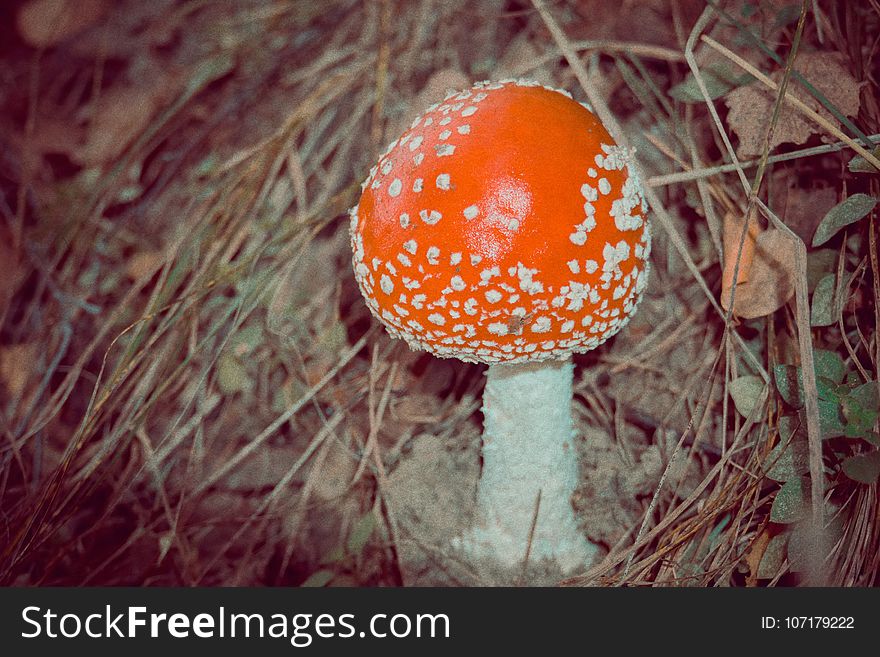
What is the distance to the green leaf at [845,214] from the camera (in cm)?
169

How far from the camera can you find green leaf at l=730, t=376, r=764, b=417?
6.16ft

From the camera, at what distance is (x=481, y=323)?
63.6 inches

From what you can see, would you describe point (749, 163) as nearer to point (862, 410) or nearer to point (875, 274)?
point (875, 274)

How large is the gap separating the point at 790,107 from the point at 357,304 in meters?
1.59

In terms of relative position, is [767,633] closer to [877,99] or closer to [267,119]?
[877,99]

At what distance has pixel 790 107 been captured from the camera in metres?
1.87

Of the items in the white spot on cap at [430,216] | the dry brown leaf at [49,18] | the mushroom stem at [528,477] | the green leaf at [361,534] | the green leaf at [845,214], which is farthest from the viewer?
the dry brown leaf at [49,18]

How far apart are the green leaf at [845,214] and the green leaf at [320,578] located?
1.72 meters

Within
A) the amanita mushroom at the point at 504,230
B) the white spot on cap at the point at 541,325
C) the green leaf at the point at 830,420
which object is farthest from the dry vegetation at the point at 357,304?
the white spot on cap at the point at 541,325

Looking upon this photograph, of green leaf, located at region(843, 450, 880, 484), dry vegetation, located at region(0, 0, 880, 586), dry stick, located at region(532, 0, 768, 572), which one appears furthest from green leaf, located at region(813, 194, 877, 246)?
green leaf, located at region(843, 450, 880, 484)

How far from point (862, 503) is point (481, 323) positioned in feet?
3.22

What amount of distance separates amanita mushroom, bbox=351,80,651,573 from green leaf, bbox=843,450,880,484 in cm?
62

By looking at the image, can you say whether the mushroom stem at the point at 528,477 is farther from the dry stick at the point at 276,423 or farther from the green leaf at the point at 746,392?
the dry stick at the point at 276,423

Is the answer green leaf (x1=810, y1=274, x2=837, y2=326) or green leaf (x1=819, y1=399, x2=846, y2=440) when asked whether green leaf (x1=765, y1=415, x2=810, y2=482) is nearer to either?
green leaf (x1=819, y1=399, x2=846, y2=440)
